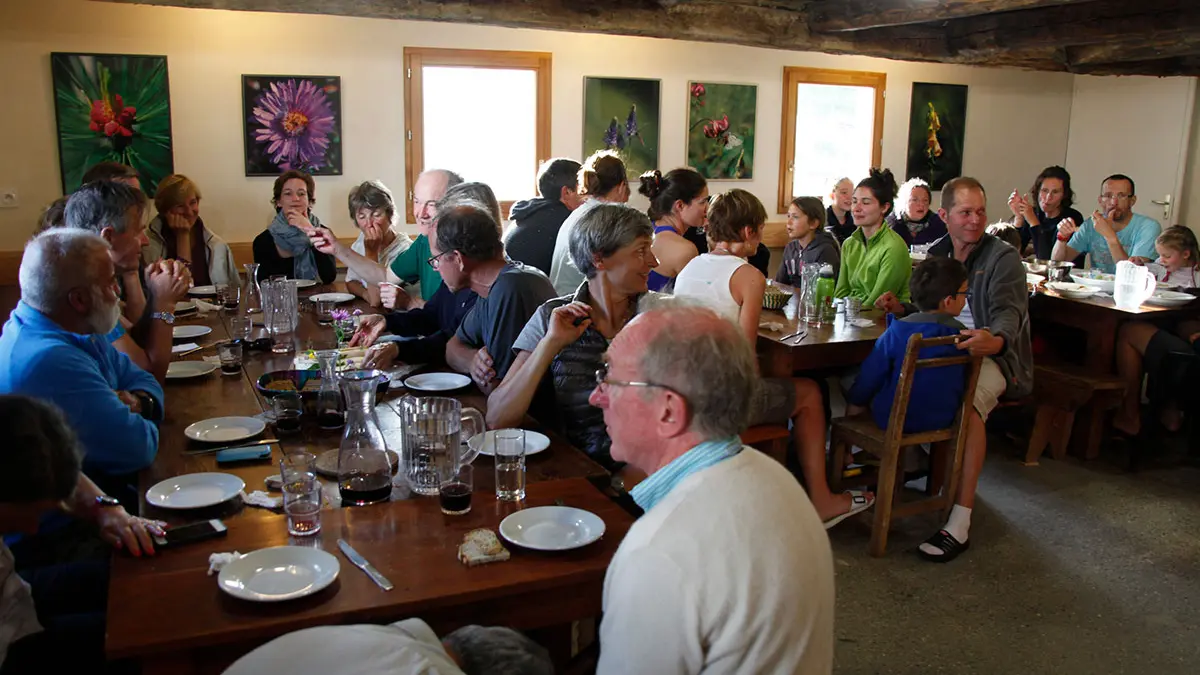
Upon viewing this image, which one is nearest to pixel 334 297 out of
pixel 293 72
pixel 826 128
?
pixel 293 72

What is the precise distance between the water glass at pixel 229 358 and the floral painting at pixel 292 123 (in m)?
3.50

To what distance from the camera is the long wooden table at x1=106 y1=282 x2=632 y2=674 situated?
151 cm

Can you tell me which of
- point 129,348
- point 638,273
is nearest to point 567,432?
point 638,273

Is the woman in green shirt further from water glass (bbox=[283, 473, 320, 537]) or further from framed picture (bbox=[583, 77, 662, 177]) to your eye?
water glass (bbox=[283, 473, 320, 537])

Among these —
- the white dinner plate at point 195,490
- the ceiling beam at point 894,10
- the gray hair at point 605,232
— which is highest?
the ceiling beam at point 894,10

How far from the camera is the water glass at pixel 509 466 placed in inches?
78.3

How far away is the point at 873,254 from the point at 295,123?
3.97 m

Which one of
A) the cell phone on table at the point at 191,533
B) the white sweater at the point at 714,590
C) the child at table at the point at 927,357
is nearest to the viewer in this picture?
the white sweater at the point at 714,590

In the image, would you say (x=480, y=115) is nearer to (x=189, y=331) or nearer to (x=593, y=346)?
(x=189, y=331)

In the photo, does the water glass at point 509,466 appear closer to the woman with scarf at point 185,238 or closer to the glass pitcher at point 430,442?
the glass pitcher at point 430,442

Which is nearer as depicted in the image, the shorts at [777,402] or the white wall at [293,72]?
the shorts at [777,402]

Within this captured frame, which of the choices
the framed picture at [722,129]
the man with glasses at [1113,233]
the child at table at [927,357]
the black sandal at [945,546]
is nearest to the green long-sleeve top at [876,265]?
the child at table at [927,357]

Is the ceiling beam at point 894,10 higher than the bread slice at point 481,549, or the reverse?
the ceiling beam at point 894,10

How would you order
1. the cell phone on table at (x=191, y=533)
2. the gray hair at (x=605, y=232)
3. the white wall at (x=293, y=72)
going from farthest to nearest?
the white wall at (x=293, y=72), the gray hair at (x=605, y=232), the cell phone on table at (x=191, y=533)
